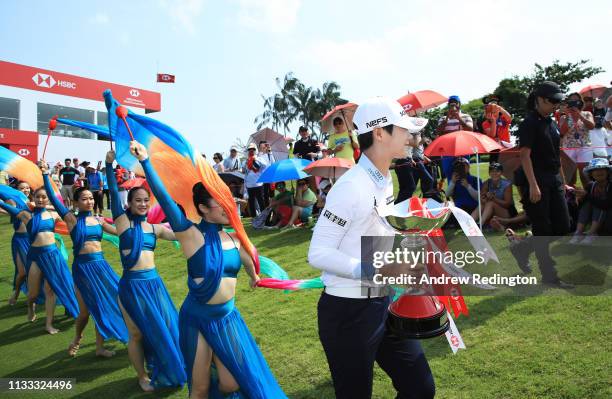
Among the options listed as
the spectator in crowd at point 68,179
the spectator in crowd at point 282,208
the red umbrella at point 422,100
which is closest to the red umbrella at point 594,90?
the red umbrella at point 422,100

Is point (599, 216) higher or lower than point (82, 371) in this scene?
higher

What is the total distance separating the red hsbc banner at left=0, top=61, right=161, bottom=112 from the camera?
29.8 metres

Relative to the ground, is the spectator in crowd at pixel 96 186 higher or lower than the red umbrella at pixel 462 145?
lower

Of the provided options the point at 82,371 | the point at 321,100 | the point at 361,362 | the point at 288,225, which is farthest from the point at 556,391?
the point at 321,100

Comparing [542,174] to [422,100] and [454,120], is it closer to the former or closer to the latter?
[454,120]

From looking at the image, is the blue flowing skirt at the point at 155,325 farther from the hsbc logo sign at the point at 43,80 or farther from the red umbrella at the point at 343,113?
the hsbc logo sign at the point at 43,80

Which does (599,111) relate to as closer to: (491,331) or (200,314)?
(491,331)

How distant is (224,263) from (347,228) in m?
1.41

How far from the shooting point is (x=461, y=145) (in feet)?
23.7

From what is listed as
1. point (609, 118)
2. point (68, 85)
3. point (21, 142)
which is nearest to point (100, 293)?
point (609, 118)

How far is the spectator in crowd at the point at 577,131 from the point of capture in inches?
301

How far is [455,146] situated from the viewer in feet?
23.8

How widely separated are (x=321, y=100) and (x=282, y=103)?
14.2 ft

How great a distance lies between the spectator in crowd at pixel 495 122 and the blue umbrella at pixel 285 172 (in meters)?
3.69
